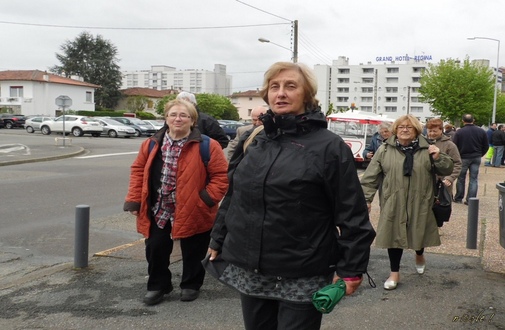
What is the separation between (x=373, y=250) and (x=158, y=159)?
3.25m

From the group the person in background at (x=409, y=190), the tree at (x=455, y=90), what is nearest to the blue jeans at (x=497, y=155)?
the tree at (x=455, y=90)

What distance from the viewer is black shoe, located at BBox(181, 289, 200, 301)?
4590 millimetres

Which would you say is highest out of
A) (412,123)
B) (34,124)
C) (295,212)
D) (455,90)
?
(455,90)

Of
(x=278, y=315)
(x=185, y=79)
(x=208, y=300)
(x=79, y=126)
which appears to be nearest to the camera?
(x=278, y=315)

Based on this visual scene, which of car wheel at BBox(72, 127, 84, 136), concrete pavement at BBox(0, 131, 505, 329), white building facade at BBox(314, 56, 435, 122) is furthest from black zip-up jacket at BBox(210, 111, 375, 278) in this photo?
white building facade at BBox(314, 56, 435, 122)

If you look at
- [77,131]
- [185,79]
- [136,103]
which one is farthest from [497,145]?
[185,79]

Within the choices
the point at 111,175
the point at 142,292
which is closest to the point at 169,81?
the point at 111,175

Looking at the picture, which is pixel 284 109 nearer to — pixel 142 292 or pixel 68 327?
pixel 68 327

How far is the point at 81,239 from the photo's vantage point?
5520mm

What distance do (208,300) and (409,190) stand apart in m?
2.07

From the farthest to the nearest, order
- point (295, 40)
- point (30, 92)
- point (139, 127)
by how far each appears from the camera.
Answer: point (30, 92)
point (139, 127)
point (295, 40)

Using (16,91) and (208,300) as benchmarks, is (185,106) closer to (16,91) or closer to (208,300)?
(208,300)

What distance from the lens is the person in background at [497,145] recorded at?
20609mm

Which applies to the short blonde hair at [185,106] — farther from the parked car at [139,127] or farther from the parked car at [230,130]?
the parked car at [139,127]
